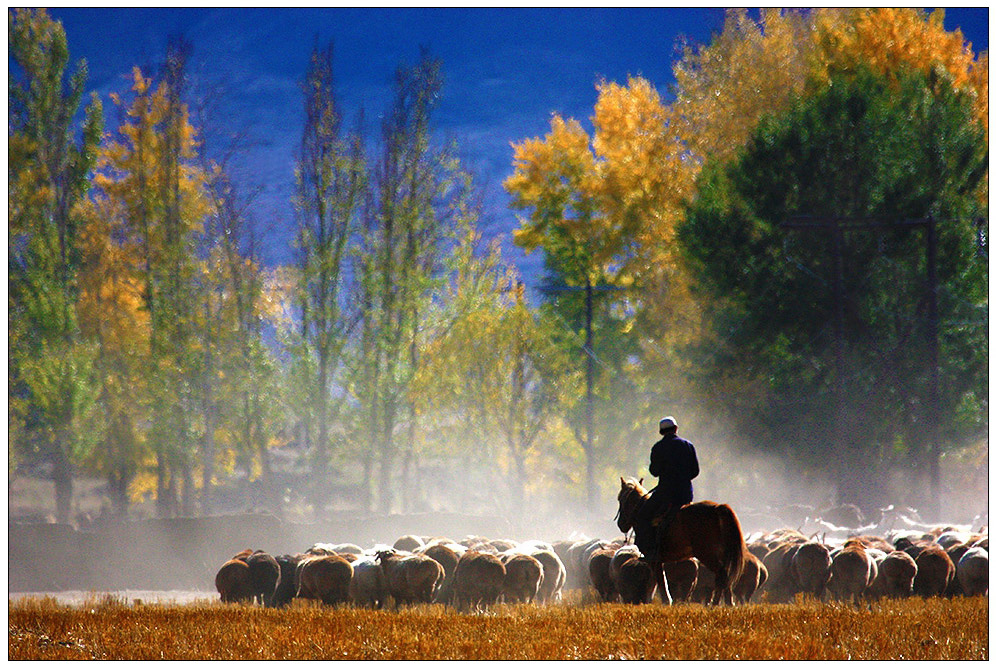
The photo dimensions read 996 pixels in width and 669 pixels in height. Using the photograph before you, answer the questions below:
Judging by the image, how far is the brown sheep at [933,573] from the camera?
7.75 meters

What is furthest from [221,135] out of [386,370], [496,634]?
[496,634]

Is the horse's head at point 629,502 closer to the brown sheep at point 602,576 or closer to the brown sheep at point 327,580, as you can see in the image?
the brown sheep at point 602,576

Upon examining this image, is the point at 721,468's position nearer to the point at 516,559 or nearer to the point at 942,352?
the point at 942,352

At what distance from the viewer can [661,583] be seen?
276 inches

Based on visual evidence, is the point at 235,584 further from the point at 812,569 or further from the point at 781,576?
the point at 812,569

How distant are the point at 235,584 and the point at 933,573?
19.9ft

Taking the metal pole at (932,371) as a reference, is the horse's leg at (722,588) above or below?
below

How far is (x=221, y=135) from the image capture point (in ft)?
49.5

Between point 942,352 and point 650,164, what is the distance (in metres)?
6.98

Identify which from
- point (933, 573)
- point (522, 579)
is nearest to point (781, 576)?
point (933, 573)

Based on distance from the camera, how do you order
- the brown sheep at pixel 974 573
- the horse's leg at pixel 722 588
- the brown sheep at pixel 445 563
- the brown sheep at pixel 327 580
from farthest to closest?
1. the brown sheep at pixel 327 580
2. the brown sheep at pixel 445 563
3. the brown sheep at pixel 974 573
4. the horse's leg at pixel 722 588

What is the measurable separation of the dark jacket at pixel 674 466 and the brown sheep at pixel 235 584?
4077mm

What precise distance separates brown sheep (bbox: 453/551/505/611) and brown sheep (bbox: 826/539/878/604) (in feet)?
9.11

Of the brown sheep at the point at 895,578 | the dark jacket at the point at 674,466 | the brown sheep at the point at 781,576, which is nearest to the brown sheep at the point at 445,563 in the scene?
the dark jacket at the point at 674,466
